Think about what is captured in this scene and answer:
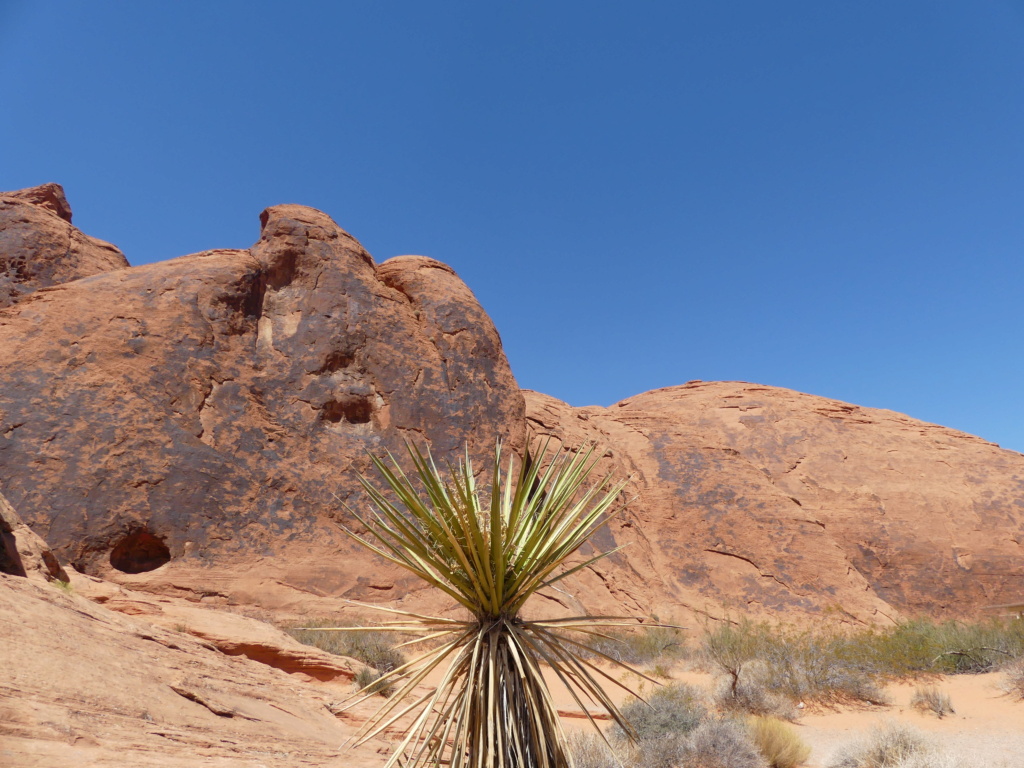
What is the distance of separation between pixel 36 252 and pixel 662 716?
1799 cm

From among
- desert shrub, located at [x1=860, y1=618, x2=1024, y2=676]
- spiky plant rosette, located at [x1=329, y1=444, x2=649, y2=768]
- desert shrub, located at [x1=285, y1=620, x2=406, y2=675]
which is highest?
spiky plant rosette, located at [x1=329, y1=444, x2=649, y2=768]

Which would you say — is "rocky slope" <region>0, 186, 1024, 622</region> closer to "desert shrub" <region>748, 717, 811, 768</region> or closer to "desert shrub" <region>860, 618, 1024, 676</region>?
"desert shrub" <region>860, 618, 1024, 676</region>

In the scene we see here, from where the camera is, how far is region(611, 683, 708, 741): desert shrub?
7723 mm

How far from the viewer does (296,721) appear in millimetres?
6215

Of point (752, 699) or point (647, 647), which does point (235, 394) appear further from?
point (752, 699)

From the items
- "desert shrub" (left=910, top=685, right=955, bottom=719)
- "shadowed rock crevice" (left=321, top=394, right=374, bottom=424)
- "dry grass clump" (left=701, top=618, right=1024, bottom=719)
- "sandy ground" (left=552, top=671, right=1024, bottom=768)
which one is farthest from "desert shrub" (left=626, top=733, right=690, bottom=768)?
"shadowed rock crevice" (left=321, top=394, right=374, bottom=424)

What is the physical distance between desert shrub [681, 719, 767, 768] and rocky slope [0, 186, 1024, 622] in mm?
6620

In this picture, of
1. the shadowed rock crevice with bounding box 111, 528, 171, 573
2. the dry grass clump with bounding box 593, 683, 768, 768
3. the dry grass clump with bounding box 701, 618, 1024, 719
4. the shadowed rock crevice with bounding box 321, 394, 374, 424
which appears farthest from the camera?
the shadowed rock crevice with bounding box 321, 394, 374, 424

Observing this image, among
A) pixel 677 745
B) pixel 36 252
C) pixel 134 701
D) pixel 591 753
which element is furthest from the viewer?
pixel 36 252

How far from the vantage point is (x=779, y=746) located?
24.4 ft

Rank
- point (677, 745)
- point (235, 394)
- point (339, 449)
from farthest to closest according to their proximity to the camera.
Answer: point (339, 449)
point (235, 394)
point (677, 745)

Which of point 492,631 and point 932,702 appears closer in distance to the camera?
point 492,631

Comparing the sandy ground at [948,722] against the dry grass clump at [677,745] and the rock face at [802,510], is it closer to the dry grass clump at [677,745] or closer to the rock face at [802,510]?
the dry grass clump at [677,745]

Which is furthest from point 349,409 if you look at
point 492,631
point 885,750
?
point 492,631
